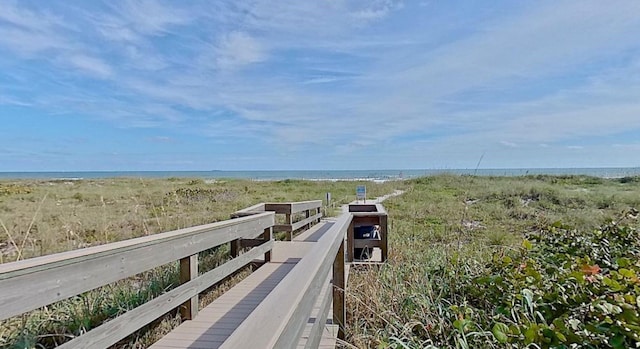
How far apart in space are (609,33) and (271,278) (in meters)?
9.16

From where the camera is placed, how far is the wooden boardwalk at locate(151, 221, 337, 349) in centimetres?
257

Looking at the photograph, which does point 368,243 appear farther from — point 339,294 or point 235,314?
point 339,294

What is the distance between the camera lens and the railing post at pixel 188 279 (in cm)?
304

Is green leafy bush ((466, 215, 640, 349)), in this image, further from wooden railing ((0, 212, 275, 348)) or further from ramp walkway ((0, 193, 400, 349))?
wooden railing ((0, 212, 275, 348))

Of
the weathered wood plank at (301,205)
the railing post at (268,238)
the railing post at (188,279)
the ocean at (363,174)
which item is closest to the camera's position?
the railing post at (188,279)

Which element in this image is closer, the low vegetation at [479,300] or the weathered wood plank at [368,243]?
the low vegetation at [479,300]

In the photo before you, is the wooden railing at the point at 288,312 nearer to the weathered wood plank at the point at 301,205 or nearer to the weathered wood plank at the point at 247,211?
the weathered wood plank at the point at 247,211

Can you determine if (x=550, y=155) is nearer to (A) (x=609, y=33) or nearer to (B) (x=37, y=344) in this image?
(A) (x=609, y=33)

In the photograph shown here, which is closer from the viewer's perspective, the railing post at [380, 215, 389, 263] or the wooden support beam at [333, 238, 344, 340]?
the wooden support beam at [333, 238, 344, 340]

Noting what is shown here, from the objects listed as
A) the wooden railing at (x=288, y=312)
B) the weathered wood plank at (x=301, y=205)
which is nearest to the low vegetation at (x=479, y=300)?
the wooden railing at (x=288, y=312)

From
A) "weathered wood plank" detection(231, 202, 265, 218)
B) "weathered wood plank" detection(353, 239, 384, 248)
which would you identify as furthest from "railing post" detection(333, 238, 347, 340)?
"weathered wood plank" detection(231, 202, 265, 218)

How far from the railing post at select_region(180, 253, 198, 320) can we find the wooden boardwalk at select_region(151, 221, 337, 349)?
2.4 inches

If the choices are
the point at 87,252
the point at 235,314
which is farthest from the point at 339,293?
the point at 87,252

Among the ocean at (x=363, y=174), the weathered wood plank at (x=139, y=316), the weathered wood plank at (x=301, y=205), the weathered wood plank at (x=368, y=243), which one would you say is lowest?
the weathered wood plank at (x=368, y=243)
